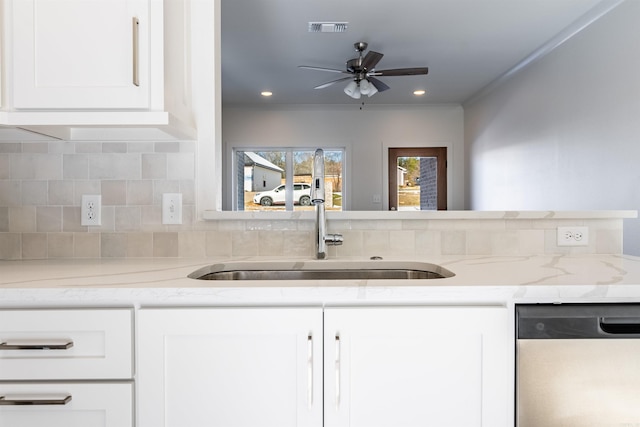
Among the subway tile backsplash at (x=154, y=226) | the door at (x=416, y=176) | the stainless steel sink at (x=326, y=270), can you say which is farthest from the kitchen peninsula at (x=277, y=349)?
the door at (x=416, y=176)

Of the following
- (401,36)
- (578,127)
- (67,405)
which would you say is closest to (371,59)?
(401,36)

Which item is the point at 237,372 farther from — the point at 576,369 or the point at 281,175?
the point at 281,175

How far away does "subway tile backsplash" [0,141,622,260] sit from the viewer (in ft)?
4.74

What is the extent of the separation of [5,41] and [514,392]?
5.29 feet

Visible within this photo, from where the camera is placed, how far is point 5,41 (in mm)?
1130

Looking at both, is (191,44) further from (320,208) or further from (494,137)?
(494,137)

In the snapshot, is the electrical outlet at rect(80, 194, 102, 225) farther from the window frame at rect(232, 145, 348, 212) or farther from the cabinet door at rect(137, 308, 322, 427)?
the window frame at rect(232, 145, 348, 212)

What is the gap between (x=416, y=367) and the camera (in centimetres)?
93

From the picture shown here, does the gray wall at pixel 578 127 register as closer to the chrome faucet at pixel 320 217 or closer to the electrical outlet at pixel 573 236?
the electrical outlet at pixel 573 236

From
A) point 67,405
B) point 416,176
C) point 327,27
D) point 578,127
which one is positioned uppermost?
point 327,27

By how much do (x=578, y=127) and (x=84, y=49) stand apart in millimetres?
3495

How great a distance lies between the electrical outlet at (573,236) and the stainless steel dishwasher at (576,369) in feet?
1.96

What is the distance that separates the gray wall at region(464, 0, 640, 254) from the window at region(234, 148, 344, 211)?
2.39m

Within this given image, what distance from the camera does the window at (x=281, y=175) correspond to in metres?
6.42
